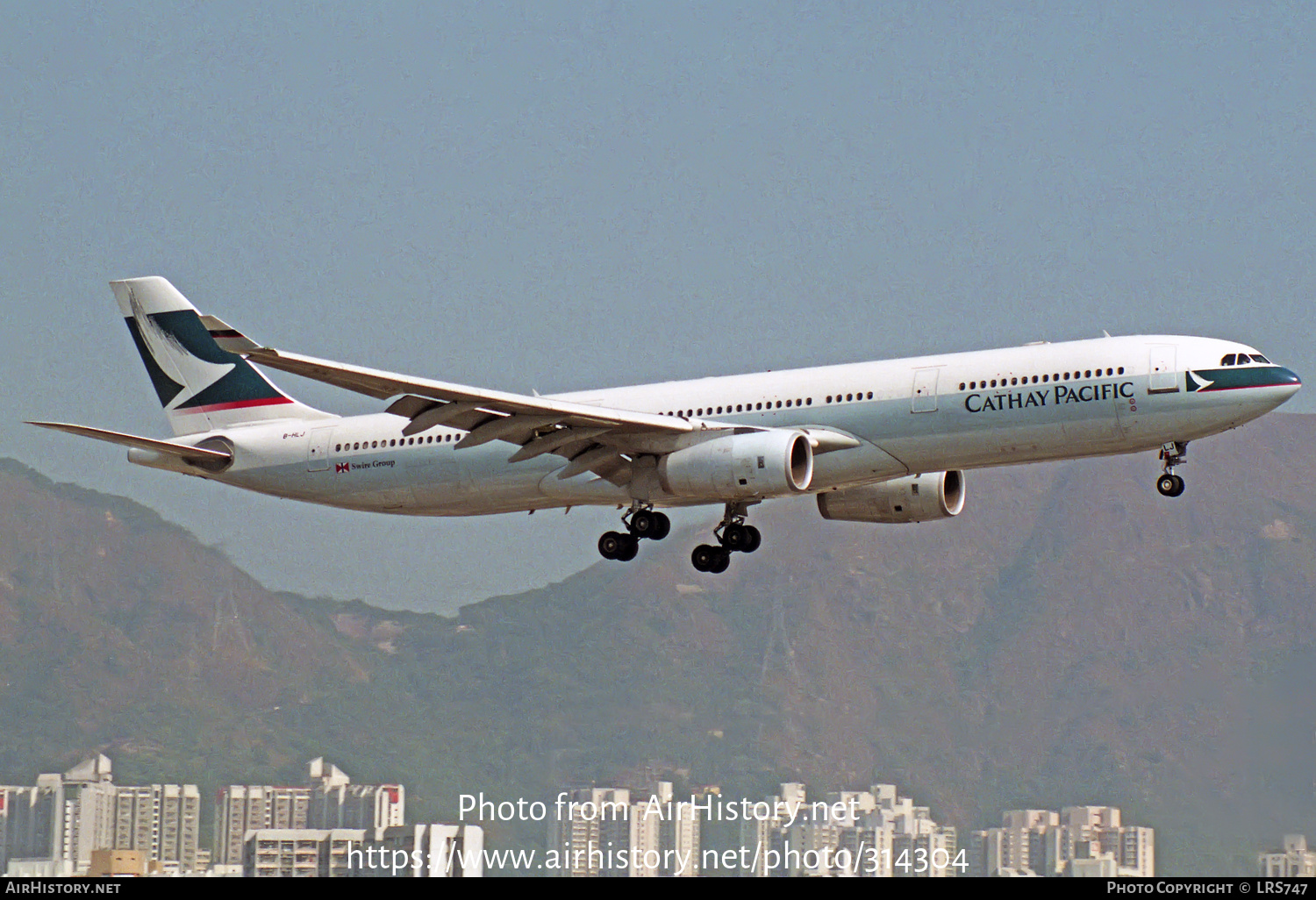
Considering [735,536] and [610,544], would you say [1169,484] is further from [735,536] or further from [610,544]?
[610,544]

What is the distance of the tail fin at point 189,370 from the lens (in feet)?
175

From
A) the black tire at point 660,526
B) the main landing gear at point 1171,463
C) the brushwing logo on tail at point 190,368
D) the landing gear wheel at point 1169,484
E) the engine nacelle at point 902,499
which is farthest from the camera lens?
the brushwing logo on tail at point 190,368

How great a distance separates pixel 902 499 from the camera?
49719 millimetres

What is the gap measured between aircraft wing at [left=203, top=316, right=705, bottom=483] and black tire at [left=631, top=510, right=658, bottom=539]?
4.06ft

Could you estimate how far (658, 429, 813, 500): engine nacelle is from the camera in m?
43.1

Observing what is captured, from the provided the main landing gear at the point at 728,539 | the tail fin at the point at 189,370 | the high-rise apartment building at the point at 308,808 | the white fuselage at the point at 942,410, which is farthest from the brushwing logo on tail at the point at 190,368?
the high-rise apartment building at the point at 308,808

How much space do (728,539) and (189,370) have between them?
17.4 m

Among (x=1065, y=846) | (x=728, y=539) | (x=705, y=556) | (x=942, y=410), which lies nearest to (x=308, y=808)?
(x=1065, y=846)

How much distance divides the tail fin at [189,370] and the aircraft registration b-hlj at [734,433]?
26cm

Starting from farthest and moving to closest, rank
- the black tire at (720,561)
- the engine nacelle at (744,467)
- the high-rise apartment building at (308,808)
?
1. the high-rise apartment building at (308,808)
2. the black tire at (720,561)
3. the engine nacelle at (744,467)

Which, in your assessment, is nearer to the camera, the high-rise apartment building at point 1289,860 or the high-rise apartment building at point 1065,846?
the high-rise apartment building at point 1289,860

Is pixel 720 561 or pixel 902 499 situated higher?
pixel 902 499

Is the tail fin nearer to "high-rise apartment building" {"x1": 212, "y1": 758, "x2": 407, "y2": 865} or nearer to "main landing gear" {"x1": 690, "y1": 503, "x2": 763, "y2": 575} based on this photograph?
"main landing gear" {"x1": 690, "y1": 503, "x2": 763, "y2": 575}

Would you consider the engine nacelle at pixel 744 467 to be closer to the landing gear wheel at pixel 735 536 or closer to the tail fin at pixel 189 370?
the landing gear wheel at pixel 735 536
